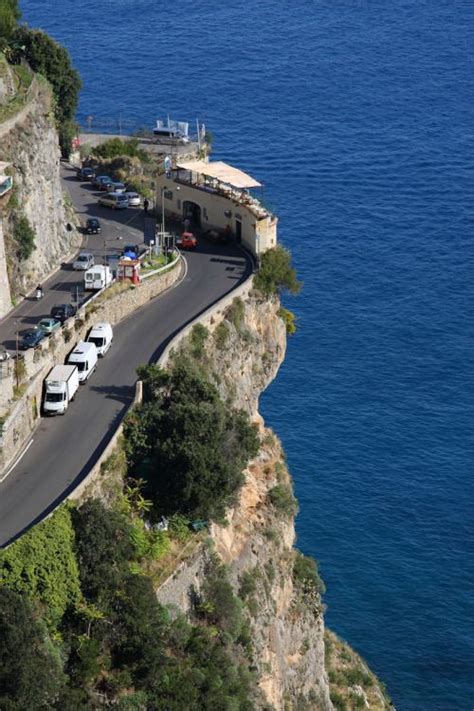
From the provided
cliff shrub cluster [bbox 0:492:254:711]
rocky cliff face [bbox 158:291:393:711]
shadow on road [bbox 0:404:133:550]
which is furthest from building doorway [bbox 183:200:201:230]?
cliff shrub cluster [bbox 0:492:254:711]

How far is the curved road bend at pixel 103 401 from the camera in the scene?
67.9 metres

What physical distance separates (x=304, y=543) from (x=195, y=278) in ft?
64.8

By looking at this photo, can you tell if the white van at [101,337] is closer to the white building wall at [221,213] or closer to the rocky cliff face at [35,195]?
the rocky cliff face at [35,195]

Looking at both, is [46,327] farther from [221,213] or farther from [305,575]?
[221,213]

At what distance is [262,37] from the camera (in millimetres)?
198250

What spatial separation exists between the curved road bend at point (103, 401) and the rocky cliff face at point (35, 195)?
7635 millimetres

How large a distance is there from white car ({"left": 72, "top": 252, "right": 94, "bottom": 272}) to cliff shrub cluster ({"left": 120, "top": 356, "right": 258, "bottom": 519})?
69.8 ft

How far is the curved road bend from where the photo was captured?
67938 millimetres

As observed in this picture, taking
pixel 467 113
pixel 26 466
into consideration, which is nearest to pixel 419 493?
pixel 26 466

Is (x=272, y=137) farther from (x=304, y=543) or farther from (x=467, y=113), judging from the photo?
(x=304, y=543)

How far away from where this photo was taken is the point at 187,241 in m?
99.8

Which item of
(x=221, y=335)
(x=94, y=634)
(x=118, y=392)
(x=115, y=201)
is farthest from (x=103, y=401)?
(x=115, y=201)

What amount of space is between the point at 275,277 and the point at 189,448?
985 inches

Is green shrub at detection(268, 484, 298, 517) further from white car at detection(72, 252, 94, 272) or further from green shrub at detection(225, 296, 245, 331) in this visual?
white car at detection(72, 252, 94, 272)
